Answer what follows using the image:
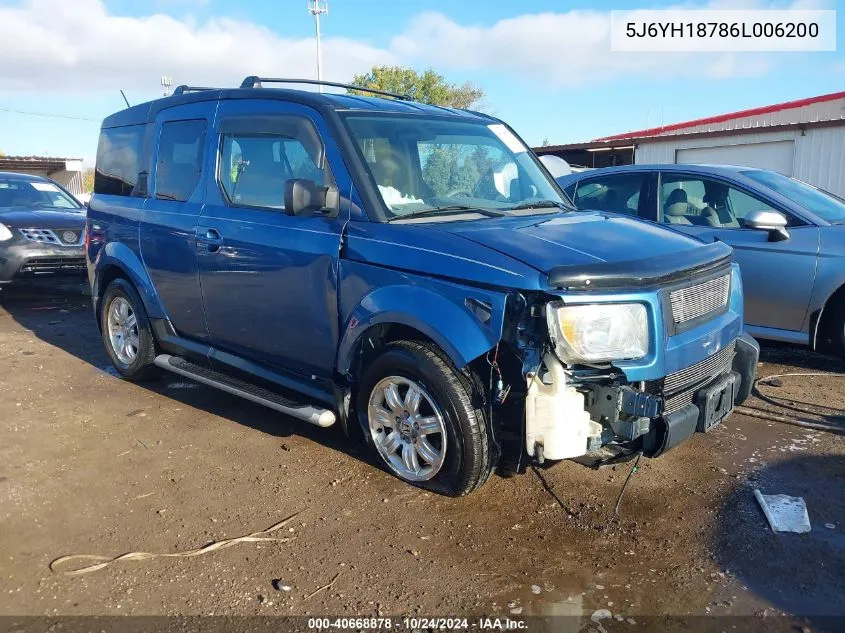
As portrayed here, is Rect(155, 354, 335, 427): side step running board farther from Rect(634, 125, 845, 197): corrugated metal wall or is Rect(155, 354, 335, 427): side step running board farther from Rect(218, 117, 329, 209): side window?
Rect(634, 125, 845, 197): corrugated metal wall

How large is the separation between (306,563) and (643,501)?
69.8 inches

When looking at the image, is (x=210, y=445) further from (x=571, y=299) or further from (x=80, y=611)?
(x=571, y=299)

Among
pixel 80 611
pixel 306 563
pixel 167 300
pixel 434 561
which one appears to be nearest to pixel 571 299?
pixel 434 561

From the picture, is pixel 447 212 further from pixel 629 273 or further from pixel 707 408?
pixel 707 408

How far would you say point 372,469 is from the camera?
4113 mm

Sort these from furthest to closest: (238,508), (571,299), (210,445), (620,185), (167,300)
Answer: (620,185) → (167,300) → (210,445) → (238,508) → (571,299)

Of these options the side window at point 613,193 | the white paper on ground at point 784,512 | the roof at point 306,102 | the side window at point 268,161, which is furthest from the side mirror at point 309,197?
the side window at point 613,193

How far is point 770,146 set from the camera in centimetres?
1605

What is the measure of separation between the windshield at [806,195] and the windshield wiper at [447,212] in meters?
3.36

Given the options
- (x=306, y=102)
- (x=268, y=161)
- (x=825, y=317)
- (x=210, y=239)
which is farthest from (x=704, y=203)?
(x=210, y=239)

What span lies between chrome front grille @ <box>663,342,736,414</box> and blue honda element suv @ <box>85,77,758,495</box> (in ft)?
0.04

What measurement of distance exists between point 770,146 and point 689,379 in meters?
14.8

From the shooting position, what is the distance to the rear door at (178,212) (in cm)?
480

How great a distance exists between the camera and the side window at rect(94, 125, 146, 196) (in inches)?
218
